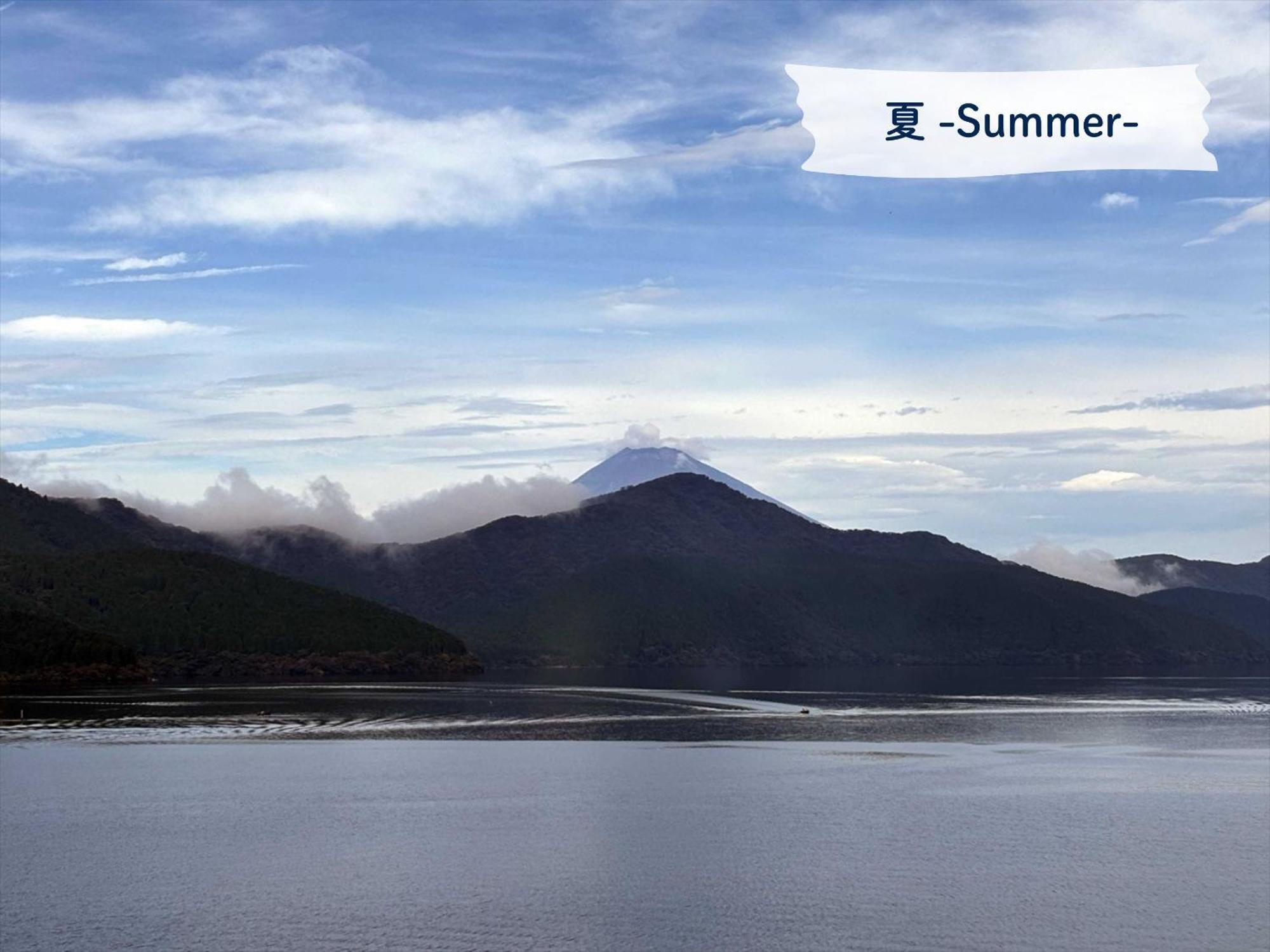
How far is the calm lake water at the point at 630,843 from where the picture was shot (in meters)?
59.2

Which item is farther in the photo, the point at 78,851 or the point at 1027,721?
the point at 1027,721

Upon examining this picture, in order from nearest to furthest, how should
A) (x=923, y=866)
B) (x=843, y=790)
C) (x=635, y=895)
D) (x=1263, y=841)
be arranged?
(x=635, y=895) → (x=923, y=866) → (x=1263, y=841) → (x=843, y=790)

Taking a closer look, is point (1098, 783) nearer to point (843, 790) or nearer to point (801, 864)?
point (843, 790)

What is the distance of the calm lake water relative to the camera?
5922cm

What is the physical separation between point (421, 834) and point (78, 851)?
18.7 metres

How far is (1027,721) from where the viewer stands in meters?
176

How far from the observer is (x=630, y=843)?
7938 centimetres

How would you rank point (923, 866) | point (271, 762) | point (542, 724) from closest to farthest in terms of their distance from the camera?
point (923, 866) → point (271, 762) → point (542, 724)

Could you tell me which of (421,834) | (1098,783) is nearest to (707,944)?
(421,834)

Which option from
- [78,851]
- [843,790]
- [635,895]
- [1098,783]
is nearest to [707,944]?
[635,895]

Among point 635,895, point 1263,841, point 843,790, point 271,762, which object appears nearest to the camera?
point 635,895

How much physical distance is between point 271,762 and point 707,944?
7216 cm

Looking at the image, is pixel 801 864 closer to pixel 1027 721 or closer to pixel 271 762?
pixel 271 762

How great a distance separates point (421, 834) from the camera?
82.1 meters
